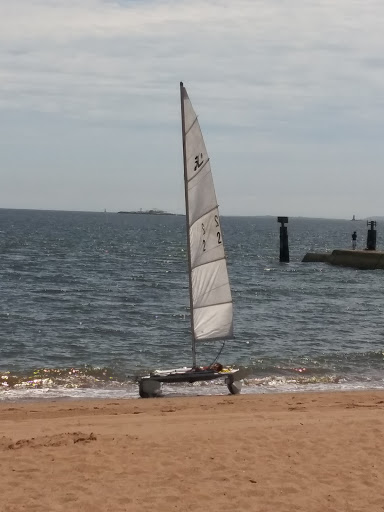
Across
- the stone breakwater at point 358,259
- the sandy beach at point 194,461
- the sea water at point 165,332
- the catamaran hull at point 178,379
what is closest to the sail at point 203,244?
the catamaran hull at point 178,379

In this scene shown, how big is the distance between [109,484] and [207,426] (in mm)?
3397

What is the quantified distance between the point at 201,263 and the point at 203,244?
→ 454mm

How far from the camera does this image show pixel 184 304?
37.7 m

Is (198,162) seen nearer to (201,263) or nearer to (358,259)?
(201,263)

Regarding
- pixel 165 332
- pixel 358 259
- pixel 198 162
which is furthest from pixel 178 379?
pixel 358 259

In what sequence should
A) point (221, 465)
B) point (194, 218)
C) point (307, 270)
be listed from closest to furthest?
point (221, 465) → point (194, 218) → point (307, 270)

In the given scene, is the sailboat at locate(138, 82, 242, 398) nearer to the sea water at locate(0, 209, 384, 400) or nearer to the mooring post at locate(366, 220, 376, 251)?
the sea water at locate(0, 209, 384, 400)

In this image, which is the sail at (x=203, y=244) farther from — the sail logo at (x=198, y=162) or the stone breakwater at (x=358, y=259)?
the stone breakwater at (x=358, y=259)

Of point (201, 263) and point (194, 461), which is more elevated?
point (201, 263)

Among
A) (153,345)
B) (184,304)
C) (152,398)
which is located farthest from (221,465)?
(184,304)

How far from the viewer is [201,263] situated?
57.9ft

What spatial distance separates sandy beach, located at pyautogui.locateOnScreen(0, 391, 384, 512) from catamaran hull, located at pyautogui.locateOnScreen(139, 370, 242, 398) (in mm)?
2354

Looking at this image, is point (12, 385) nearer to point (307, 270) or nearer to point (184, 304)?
point (184, 304)

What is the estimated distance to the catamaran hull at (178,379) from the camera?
1738 centimetres
